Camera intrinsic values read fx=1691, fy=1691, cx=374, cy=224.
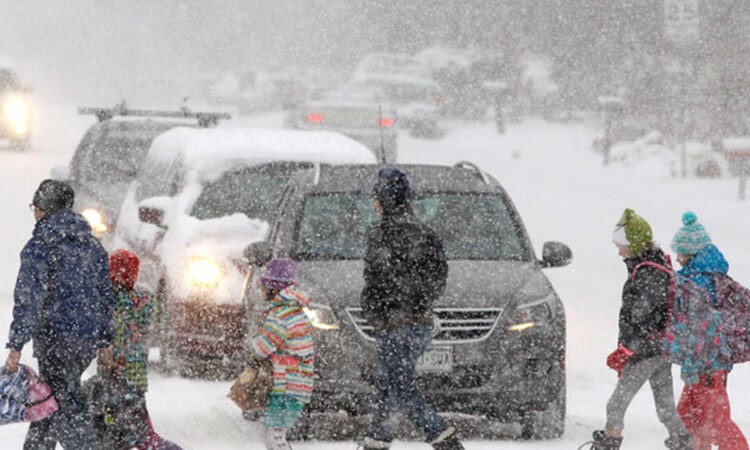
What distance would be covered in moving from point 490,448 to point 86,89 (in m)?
Answer: 65.6

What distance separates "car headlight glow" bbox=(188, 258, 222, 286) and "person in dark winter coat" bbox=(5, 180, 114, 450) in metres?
3.76

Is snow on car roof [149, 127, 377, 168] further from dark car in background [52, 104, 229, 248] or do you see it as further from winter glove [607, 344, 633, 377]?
winter glove [607, 344, 633, 377]

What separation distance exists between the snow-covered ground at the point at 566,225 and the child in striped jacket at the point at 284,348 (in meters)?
1.53

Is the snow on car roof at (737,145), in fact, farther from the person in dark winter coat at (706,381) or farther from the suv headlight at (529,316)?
the person in dark winter coat at (706,381)

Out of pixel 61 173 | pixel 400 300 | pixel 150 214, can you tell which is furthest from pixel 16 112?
pixel 400 300

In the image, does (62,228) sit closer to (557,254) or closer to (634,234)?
(634,234)

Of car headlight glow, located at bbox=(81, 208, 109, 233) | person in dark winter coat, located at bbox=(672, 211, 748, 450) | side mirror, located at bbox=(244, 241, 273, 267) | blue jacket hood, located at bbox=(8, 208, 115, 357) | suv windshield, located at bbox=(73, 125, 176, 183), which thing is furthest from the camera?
Answer: suv windshield, located at bbox=(73, 125, 176, 183)

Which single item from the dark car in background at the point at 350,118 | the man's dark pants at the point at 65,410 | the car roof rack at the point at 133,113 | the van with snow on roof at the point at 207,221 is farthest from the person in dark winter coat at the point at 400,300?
the dark car in background at the point at 350,118

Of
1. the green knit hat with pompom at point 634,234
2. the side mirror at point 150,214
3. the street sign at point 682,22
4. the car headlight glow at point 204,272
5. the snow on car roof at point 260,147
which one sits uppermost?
the street sign at point 682,22

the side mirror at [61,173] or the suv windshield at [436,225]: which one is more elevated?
the side mirror at [61,173]

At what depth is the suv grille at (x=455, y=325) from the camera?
30.5 ft

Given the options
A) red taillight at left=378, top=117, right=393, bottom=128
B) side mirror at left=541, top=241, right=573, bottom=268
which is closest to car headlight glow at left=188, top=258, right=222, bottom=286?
side mirror at left=541, top=241, right=573, bottom=268

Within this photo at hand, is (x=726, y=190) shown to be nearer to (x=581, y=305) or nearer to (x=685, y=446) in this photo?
(x=581, y=305)

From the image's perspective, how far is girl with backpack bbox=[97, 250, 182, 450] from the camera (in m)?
7.87
